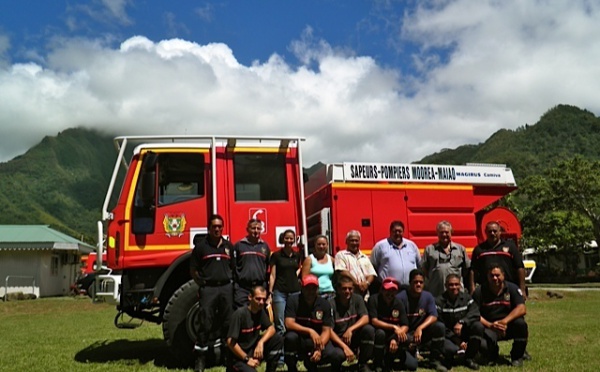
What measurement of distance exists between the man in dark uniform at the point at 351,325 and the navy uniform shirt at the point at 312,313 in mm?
179

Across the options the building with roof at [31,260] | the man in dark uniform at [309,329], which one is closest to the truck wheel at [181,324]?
the man in dark uniform at [309,329]

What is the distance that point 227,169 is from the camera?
7.79m

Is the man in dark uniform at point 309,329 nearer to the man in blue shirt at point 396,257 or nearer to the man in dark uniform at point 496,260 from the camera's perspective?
the man in blue shirt at point 396,257

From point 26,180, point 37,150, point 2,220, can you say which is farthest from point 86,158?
point 2,220

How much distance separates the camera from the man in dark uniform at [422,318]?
6711 mm

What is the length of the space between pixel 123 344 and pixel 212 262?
169 inches

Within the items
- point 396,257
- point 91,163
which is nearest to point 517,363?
point 396,257

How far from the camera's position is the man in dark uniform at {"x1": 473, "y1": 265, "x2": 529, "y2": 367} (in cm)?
689

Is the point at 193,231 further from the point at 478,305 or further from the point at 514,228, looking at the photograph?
the point at 514,228

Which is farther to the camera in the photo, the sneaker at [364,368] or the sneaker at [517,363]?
the sneaker at [517,363]

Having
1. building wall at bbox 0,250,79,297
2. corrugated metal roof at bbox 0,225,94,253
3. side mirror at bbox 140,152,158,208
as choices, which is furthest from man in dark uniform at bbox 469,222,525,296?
building wall at bbox 0,250,79,297

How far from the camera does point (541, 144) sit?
108 metres

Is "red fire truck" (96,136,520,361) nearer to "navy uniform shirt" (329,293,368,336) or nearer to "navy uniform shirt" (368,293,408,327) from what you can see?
"navy uniform shirt" (329,293,368,336)

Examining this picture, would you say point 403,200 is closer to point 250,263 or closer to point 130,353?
point 250,263
